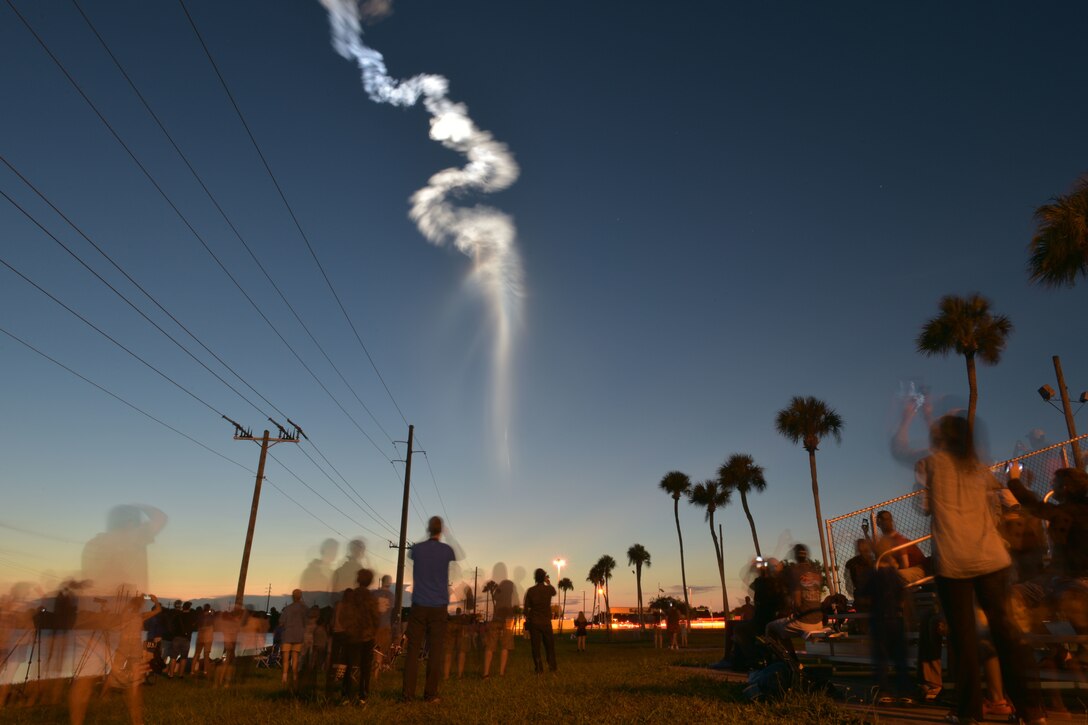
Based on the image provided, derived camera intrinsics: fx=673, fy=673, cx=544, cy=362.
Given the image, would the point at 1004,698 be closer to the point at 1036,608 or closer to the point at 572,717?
the point at 1036,608

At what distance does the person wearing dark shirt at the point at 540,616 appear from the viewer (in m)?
13.1

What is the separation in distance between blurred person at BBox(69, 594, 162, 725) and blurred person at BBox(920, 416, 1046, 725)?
660 cm

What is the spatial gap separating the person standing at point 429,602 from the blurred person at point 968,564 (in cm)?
600

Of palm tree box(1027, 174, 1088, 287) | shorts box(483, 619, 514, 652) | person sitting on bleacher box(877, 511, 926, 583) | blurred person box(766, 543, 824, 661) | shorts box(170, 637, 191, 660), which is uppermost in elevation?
palm tree box(1027, 174, 1088, 287)

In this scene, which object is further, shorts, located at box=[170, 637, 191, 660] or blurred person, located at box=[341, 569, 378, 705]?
shorts, located at box=[170, 637, 191, 660]

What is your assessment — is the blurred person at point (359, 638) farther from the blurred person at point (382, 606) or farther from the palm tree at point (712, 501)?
the palm tree at point (712, 501)

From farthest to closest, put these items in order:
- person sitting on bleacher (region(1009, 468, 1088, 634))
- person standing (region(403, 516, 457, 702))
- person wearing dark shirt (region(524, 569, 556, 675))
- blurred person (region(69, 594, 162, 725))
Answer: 1. person wearing dark shirt (region(524, 569, 556, 675))
2. person standing (region(403, 516, 457, 702))
3. blurred person (region(69, 594, 162, 725))
4. person sitting on bleacher (region(1009, 468, 1088, 634))

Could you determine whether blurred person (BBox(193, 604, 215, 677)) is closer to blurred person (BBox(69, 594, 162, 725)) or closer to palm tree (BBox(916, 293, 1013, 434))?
blurred person (BBox(69, 594, 162, 725))

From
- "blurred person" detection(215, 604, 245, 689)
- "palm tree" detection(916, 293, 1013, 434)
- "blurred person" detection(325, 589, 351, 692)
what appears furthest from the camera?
"palm tree" detection(916, 293, 1013, 434)

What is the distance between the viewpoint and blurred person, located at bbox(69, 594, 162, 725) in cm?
599

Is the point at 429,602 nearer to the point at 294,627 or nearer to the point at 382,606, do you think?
the point at 382,606

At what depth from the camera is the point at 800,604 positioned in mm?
9156

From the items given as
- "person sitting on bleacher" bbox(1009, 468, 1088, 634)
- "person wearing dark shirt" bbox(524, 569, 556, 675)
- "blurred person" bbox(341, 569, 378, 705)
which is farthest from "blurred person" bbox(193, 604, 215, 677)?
"person sitting on bleacher" bbox(1009, 468, 1088, 634)

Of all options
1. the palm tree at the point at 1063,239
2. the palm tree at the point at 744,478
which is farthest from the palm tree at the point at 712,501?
the palm tree at the point at 1063,239
